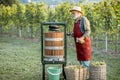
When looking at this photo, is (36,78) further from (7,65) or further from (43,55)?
(7,65)

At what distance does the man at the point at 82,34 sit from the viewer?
29.6 ft

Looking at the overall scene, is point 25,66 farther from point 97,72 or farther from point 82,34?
point 97,72

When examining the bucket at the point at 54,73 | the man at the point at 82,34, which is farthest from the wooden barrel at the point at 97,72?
the bucket at the point at 54,73

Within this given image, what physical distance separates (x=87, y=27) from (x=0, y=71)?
352cm

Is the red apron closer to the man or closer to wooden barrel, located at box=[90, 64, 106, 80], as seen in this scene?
the man

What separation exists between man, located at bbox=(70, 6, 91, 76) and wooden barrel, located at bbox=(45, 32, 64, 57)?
1.25ft

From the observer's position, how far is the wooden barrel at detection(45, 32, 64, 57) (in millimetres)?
9281

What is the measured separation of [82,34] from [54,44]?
0.71 metres

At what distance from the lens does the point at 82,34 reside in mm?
9125

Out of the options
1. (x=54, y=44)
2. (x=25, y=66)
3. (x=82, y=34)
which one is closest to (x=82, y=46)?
(x=82, y=34)

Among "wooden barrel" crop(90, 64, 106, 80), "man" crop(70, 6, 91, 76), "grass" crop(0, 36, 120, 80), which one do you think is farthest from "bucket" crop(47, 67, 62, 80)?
"grass" crop(0, 36, 120, 80)

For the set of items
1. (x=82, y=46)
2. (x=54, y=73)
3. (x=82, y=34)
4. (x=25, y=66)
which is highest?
(x=82, y=34)

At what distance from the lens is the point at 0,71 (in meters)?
11.4

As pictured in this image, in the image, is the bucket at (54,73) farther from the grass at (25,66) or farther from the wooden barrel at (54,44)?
the grass at (25,66)
